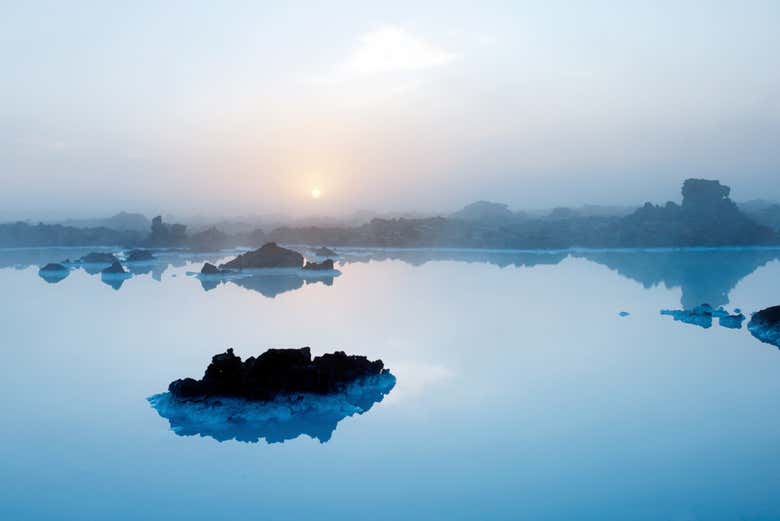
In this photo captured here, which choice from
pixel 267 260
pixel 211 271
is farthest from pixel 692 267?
pixel 211 271

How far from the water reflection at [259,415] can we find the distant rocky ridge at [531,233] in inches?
1711

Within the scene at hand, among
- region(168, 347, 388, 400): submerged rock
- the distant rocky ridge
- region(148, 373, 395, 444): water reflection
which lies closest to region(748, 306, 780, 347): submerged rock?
region(148, 373, 395, 444): water reflection

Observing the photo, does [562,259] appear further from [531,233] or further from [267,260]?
[267,260]

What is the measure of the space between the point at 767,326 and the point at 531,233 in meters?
36.4

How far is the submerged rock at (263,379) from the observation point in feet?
36.2

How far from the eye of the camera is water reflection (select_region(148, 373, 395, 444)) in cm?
1001

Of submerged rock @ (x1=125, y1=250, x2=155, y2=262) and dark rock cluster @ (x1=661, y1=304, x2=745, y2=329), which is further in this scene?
submerged rock @ (x1=125, y1=250, x2=155, y2=262)

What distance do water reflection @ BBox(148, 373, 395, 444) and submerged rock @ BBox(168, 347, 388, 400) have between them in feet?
0.58

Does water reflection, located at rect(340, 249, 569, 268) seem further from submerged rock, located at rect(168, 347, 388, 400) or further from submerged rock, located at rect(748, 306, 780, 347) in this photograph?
submerged rock, located at rect(168, 347, 388, 400)

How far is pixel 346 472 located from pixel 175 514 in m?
2.29

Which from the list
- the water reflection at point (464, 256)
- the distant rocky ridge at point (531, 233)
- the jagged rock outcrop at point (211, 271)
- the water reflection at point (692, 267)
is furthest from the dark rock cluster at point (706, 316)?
the distant rocky ridge at point (531, 233)

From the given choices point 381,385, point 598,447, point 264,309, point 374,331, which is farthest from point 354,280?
point 598,447

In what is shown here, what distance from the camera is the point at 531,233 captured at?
53188mm

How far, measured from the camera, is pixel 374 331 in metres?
17.7
